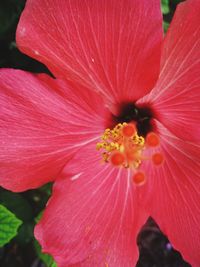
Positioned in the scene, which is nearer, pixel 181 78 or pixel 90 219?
pixel 181 78

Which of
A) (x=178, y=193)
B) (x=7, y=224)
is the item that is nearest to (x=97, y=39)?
(x=178, y=193)

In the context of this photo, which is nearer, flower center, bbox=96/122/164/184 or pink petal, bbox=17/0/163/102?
pink petal, bbox=17/0/163/102

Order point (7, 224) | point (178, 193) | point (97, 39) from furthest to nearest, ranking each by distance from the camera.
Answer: point (7, 224) → point (178, 193) → point (97, 39)

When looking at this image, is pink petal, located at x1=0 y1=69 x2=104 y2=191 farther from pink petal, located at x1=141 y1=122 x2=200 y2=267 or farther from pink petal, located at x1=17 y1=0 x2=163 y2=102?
pink petal, located at x1=141 y1=122 x2=200 y2=267

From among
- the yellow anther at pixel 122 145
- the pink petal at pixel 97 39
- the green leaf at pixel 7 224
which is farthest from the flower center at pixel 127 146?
the green leaf at pixel 7 224

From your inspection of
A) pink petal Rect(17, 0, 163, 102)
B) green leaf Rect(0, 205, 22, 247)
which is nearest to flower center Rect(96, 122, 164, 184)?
pink petal Rect(17, 0, 163, 102)

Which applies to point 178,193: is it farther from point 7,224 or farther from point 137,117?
point 7,224
